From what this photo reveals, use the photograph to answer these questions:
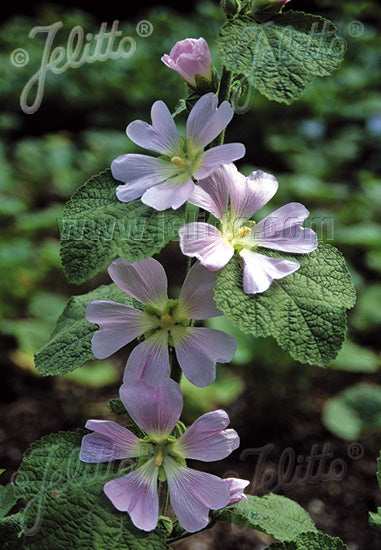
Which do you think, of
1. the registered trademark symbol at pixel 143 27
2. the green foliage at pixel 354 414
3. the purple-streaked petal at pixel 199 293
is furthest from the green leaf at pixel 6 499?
the registered trademark symbol at pixel 143 27

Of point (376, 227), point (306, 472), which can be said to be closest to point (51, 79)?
point (376, 227)

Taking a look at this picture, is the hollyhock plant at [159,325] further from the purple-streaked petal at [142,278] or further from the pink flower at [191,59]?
the pink flower at [191,59]

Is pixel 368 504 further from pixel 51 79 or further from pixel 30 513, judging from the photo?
pixel 51 79

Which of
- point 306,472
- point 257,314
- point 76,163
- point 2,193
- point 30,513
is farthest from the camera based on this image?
point 76,163

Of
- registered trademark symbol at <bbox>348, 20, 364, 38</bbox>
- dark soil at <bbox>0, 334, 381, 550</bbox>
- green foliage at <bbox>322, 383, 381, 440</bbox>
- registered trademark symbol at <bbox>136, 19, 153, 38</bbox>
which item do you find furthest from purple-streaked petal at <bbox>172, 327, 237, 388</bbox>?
registered trademark symbol at <bbox>136, 19, 153, 38</bbox>

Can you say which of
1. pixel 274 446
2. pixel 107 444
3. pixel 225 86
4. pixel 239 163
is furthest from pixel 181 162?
pixel 239 163
